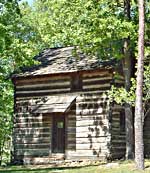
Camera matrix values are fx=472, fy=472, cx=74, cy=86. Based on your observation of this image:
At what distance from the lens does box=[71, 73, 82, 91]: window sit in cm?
2850

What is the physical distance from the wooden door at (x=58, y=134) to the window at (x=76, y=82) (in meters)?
2.04

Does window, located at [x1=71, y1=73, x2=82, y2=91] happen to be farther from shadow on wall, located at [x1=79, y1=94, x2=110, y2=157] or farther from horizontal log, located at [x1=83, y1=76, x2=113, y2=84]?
shadow on wall, located at [x1=79, y1=94, x2=110, y2=157]

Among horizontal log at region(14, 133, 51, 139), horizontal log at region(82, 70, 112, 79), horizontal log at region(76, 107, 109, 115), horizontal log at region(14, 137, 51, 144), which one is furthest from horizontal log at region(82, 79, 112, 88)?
horizontal log at region(14, 137, 51, 144)

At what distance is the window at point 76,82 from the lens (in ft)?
93.5

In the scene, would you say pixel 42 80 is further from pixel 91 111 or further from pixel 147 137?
pixel 147 137

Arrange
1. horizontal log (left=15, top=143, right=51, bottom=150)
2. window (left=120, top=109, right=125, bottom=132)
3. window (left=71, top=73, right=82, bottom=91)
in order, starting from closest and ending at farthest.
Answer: window (left=120, top=109, right=125, bottom=132)
window (left=71, top=73, right=82, bottom=91)
horizontal log (left=15, top=143, right=51, bottom=150)

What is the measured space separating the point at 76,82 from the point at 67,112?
1.92 metres

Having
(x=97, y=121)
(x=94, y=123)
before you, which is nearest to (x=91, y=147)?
(x=94, y=123)

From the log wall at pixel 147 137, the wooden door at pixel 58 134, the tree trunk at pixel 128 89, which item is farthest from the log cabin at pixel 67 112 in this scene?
the log wall at pixel 147 137

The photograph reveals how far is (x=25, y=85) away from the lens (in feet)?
101

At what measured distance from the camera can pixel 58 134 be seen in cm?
2922

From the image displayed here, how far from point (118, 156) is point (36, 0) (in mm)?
35115

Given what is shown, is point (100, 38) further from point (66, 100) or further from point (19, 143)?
point (19, 143)

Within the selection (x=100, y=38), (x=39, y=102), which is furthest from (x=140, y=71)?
(x=39, y=102)
